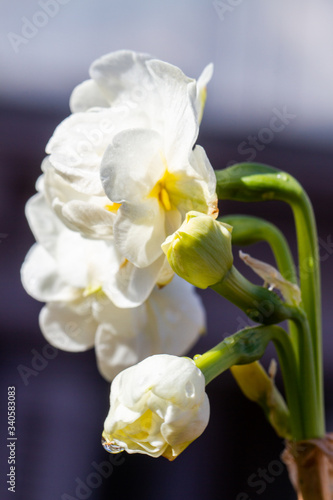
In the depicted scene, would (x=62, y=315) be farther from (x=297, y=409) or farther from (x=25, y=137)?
(x=25, y=137)

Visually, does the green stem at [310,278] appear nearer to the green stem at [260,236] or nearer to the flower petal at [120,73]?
the green stem at [260,236]

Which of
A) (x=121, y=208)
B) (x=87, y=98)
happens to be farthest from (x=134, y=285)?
(x=87, y=98)

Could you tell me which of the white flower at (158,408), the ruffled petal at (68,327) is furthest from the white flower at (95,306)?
the white flower at (158,408)

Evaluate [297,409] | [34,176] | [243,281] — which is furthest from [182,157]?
[34,176]

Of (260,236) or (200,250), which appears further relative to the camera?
(260,236)

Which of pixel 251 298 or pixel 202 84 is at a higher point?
pixel 202 84

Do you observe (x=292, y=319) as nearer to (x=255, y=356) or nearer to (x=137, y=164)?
(x=255, y=356)

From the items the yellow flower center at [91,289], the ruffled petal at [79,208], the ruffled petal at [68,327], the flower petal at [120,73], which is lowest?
the ruffled petal at [68,327]
